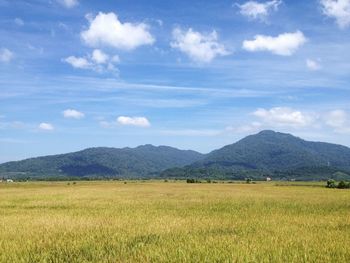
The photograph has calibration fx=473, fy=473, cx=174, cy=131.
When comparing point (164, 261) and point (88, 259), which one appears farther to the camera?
point (88, 259)

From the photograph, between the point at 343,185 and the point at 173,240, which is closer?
the point at 173,240

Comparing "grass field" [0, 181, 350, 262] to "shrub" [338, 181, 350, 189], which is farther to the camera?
"shrub" [338, 181, 350, 189]

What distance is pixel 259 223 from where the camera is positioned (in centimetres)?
2212

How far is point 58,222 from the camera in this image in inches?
890

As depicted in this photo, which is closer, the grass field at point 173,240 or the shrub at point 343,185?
the grass field at point 173,240

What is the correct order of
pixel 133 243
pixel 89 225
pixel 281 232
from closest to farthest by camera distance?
pixel 133 243, pixel 281 232, pixel 89 225

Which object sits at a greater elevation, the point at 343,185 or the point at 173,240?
the point at 173,240

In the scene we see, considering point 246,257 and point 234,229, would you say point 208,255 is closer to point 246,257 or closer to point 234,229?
point 246,257

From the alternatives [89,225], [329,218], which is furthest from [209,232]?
[329,218]

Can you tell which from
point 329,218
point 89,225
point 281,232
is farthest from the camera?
point 329,218

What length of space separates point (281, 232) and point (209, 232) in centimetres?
284

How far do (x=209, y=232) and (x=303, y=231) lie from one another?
3.79 meters

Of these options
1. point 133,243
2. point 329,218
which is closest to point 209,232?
point 133,243

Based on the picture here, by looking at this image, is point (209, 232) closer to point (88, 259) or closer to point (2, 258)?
point (88, 259)
